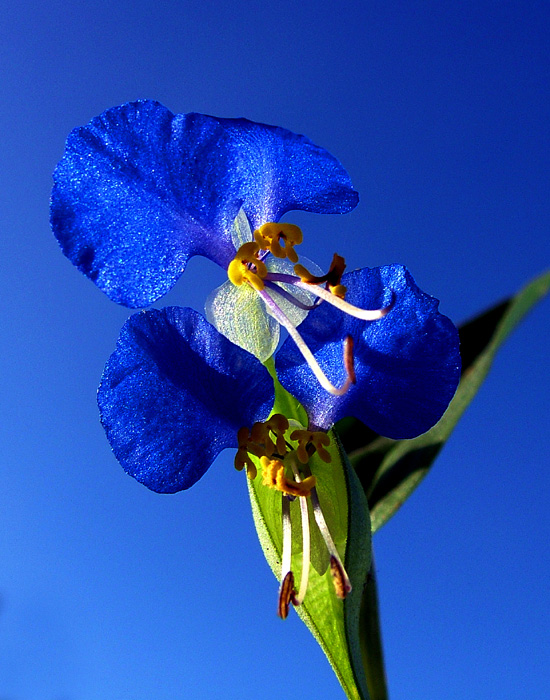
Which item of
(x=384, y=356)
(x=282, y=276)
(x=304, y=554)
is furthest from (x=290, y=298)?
(x=304, y=554)

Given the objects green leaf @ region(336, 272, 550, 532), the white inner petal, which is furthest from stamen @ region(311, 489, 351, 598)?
green leaf @ region(336, 272, 550, 532)

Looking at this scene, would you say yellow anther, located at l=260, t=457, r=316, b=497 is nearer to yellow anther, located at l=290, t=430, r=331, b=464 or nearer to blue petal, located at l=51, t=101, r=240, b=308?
yellow anther, located at l=290, t=430, r=331, b=464

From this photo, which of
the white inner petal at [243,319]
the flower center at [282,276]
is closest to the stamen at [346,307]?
the flower center at [282,276]

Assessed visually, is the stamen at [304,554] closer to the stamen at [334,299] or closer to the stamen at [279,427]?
the stamen at [279,427]

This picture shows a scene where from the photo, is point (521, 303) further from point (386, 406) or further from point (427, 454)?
point (386, 406)

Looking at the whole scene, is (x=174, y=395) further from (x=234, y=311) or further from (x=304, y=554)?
(x=304, y=554)
